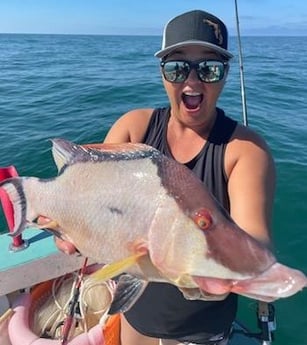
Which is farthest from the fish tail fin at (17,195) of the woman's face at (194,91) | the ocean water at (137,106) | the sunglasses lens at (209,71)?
the ocean water at (137,106)

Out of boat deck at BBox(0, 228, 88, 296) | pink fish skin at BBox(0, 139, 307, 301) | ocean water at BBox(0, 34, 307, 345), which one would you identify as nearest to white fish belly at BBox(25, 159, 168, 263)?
pink fish skin at BBox(0, 139, 307, 301)

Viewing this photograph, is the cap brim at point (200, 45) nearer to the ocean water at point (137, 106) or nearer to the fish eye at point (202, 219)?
the fish eye at point (202, 219)

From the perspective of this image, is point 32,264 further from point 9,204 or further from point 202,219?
point 202,219

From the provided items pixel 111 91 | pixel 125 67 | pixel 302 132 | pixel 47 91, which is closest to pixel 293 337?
pixel 302 132

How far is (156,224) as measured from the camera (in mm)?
1445

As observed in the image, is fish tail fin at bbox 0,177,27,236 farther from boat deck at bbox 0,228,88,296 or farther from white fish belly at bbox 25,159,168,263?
boat deck at bbox 0,228,88,296

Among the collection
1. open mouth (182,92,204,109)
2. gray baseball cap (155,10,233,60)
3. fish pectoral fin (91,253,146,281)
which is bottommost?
fish pectoral fin (91,253,146,281)

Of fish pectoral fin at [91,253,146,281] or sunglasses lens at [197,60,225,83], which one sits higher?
sunglasses lens at [197,60,225,83]

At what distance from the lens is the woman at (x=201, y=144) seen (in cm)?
190

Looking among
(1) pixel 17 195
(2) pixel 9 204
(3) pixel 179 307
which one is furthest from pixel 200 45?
(2) pixel 9 204

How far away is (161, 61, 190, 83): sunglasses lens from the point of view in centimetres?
196

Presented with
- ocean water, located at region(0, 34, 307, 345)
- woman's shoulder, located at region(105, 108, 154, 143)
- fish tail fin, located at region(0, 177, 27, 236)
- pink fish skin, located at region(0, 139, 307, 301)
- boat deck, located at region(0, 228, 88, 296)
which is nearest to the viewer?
pink fish skin, located at region(0, 139, 307, 301)

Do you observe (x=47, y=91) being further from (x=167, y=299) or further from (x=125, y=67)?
(x=167, y=299)

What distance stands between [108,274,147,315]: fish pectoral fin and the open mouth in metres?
0.83
